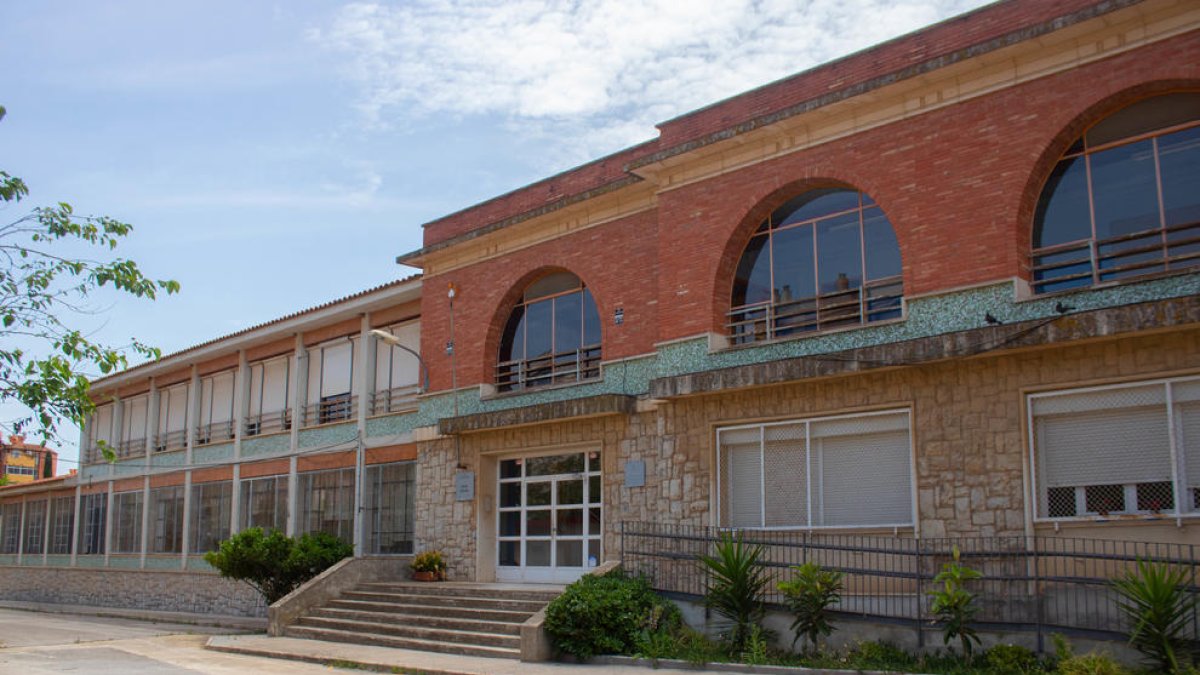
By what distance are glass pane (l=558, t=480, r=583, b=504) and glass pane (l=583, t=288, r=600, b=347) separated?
8.42 feet

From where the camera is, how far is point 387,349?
1029 inches

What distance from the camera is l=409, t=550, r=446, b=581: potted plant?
2167 centimetres

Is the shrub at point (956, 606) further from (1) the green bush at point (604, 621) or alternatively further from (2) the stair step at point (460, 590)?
(2) the stair step at point (460, 590)

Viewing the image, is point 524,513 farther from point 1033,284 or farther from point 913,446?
point 1033,284

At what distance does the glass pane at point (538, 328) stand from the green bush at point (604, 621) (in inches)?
266

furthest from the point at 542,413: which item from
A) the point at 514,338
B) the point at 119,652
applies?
the point at 119,652

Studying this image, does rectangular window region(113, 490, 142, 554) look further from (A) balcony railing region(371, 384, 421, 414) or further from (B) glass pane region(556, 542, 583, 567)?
(B) glass pane region(556, 542, 583, 567)

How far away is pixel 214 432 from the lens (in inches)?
1261

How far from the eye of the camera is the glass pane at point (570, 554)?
67.3 ft

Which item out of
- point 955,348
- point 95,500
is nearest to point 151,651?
point 955,348

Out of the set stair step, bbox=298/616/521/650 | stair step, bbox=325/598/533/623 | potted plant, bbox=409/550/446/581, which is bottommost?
stair step, bbox=298/616/521/650

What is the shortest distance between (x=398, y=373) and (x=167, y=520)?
11.6 m

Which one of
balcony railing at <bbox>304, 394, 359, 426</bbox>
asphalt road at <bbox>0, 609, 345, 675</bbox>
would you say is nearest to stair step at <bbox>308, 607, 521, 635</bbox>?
asphalt road at <bbox>0, 609, 345, 675</bbox>

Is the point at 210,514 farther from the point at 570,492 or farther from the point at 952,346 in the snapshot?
the point at 952,346
